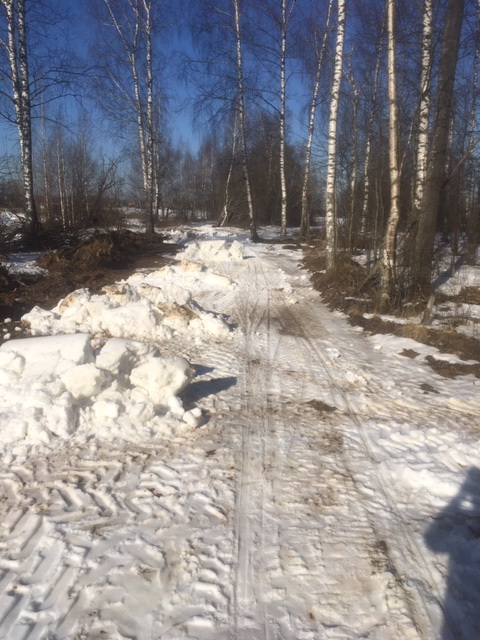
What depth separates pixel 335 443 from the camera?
386 cm

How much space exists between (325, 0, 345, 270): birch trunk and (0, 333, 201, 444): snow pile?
769cm

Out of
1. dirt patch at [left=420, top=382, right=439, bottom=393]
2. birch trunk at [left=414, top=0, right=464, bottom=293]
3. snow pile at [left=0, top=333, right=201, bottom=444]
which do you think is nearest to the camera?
snow pile at [left=0, top=333, right=201, bottom=444]

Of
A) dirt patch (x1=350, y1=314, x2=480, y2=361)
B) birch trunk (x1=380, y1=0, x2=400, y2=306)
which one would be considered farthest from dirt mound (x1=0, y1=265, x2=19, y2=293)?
birch trunk (x1=380, y1=0, x2=400, y2=306)

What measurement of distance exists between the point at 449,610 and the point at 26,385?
12.5 feet

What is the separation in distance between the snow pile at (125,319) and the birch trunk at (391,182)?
331cm

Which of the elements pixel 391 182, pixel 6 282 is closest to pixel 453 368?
pixel 391 182

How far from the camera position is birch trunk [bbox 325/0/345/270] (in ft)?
31.0

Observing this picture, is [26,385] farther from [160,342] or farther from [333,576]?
[333,576]

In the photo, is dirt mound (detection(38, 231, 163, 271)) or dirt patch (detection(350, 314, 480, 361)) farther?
dirt mound (detection(38, 231, 163, 271))

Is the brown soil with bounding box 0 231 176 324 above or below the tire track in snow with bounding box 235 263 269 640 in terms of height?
above

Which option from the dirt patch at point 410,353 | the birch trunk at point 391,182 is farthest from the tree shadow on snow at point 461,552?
the birch trunk at point 391,182

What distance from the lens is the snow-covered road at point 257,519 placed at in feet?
7.29

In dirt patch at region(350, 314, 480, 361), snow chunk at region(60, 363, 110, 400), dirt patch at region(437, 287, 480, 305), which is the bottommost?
dirt patch at region(350, 314, 480, 361)

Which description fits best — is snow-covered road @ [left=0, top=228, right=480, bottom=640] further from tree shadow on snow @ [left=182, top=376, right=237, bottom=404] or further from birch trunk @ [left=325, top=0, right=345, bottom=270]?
birch trunk @ [left=325, top=0, right=345, bottom=270]
